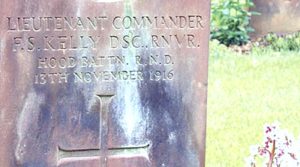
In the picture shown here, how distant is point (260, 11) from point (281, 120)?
13.1 feet

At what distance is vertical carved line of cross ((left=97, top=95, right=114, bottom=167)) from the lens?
4.08 metres

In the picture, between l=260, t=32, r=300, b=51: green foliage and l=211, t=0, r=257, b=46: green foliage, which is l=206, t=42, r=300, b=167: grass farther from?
l=211, t=0, r=257, b=46: green foliage

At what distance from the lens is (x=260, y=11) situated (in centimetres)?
1066

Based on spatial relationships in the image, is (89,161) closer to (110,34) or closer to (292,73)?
(110,34)

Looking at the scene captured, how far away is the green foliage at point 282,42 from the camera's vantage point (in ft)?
33.2

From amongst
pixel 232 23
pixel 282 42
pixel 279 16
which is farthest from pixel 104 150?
pixel 279 16

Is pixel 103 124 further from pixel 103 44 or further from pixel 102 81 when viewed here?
pixel 103 44

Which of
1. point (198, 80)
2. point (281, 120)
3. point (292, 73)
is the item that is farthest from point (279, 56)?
point (198, 80)

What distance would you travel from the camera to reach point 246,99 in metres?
7.56

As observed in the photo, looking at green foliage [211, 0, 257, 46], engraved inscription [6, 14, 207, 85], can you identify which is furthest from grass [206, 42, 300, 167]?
engraved inscription [6, 14, 207, 85]

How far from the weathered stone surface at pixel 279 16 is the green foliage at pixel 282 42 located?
118mm

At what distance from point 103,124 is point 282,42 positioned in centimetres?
634

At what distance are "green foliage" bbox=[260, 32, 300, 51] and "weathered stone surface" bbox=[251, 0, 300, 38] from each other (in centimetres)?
12

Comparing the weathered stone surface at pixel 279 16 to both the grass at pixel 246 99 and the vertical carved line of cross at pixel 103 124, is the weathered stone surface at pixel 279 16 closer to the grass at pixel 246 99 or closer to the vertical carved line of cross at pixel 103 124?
the grass at pixel 246 99
